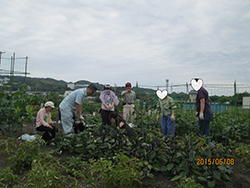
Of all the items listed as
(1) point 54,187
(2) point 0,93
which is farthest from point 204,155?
(2) point 0,93

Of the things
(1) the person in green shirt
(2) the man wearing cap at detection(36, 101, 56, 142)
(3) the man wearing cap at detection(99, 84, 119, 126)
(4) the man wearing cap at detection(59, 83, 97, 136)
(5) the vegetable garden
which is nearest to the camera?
(5) the vegetable garden

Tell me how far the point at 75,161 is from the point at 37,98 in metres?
7.97

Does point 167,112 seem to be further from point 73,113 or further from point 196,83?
point 73,113

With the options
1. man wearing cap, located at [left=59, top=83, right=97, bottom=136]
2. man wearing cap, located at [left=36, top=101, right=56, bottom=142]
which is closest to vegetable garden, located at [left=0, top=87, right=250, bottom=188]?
man wearing cap, located at [left=59, top=83, right=97, bottom=136]

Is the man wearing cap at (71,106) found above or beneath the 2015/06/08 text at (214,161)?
above

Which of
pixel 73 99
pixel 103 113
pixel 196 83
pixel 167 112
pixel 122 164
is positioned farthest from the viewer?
pixel 103 113

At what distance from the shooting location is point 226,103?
7.43 m

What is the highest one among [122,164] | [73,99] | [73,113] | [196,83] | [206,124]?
[196,83]

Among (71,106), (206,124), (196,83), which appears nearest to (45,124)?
(71,106)

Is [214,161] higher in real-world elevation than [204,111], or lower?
lower

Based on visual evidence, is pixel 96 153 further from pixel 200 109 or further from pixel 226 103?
pixel 226 103

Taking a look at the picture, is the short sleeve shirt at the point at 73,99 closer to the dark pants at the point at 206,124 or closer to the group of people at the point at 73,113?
the group of people at the point at 73,113

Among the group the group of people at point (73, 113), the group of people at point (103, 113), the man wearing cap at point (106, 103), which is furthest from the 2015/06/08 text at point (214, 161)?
the man wearing cap at point (106, 103)

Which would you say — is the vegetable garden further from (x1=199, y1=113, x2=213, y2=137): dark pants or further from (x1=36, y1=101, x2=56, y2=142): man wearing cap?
(x1=36, y1=101, x2=56, y2=142): man wearing cap
